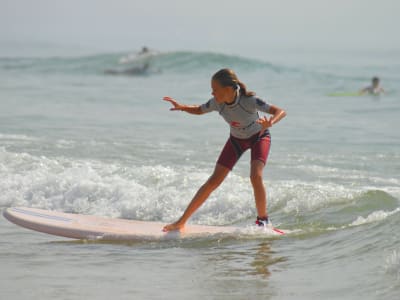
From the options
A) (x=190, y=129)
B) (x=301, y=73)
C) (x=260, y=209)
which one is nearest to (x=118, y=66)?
(x=301, y=73)

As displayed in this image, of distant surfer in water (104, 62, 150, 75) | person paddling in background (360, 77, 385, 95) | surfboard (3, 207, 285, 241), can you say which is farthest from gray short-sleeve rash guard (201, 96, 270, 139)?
distant surfer in water (104, 62, 150, 75)

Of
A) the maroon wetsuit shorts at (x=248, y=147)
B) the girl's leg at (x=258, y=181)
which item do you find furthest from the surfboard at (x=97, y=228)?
the maroon wetsuit shorts at (x=248, y=147)

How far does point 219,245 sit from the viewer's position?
302 inches

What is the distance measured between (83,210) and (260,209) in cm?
294

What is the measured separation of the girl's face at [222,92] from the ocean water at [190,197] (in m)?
1.35

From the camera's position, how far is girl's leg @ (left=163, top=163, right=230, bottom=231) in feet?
25.7

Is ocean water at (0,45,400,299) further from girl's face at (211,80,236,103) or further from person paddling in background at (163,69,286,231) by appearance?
girl's face at (211,80,236,103)

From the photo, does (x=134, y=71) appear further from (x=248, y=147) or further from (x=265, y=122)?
(x=265, y=122)

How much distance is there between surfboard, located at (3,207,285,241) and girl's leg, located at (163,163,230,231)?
90mm

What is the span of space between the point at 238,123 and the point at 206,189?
727 mm

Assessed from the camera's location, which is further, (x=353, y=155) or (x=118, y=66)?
(x=118, y=66)

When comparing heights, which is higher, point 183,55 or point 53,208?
point 183,55

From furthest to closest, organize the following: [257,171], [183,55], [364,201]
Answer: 1. [183,55]
2. [364,201]
3. [257,171]

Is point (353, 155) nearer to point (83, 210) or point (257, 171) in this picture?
point (83, 210)
